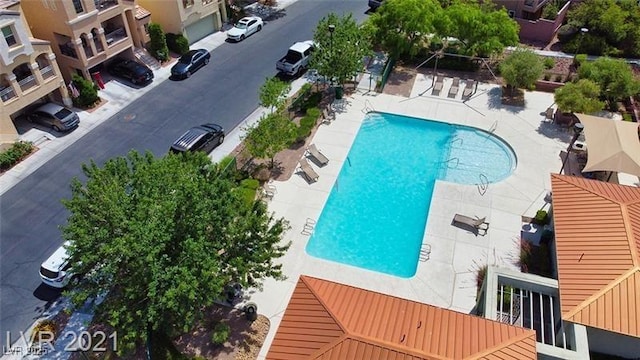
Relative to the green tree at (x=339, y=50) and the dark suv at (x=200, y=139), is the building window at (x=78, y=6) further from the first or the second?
the green tree at (x=339, y=50)

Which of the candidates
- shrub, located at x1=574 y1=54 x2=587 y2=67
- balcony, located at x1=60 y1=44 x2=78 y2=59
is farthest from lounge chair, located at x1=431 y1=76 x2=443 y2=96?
balcony, located at x1=60 y1=44 x2=78 y2=59

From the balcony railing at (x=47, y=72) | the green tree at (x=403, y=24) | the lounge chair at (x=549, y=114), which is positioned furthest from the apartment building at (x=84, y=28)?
the lounge chair at (x=549, y=114)

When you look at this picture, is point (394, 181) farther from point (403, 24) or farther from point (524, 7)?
point (524, 7)

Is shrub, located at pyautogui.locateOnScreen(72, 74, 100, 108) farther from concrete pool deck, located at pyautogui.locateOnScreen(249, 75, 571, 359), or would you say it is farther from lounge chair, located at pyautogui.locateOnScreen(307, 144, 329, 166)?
lounge chair, located at pyautogui.locateOnScreen(307, 144, 329, 166)

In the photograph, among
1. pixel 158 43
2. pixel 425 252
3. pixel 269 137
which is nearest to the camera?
pixel 425 252

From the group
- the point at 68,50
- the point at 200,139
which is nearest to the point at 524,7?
the point at 200,139

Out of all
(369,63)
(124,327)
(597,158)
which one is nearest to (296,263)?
(124,327)
